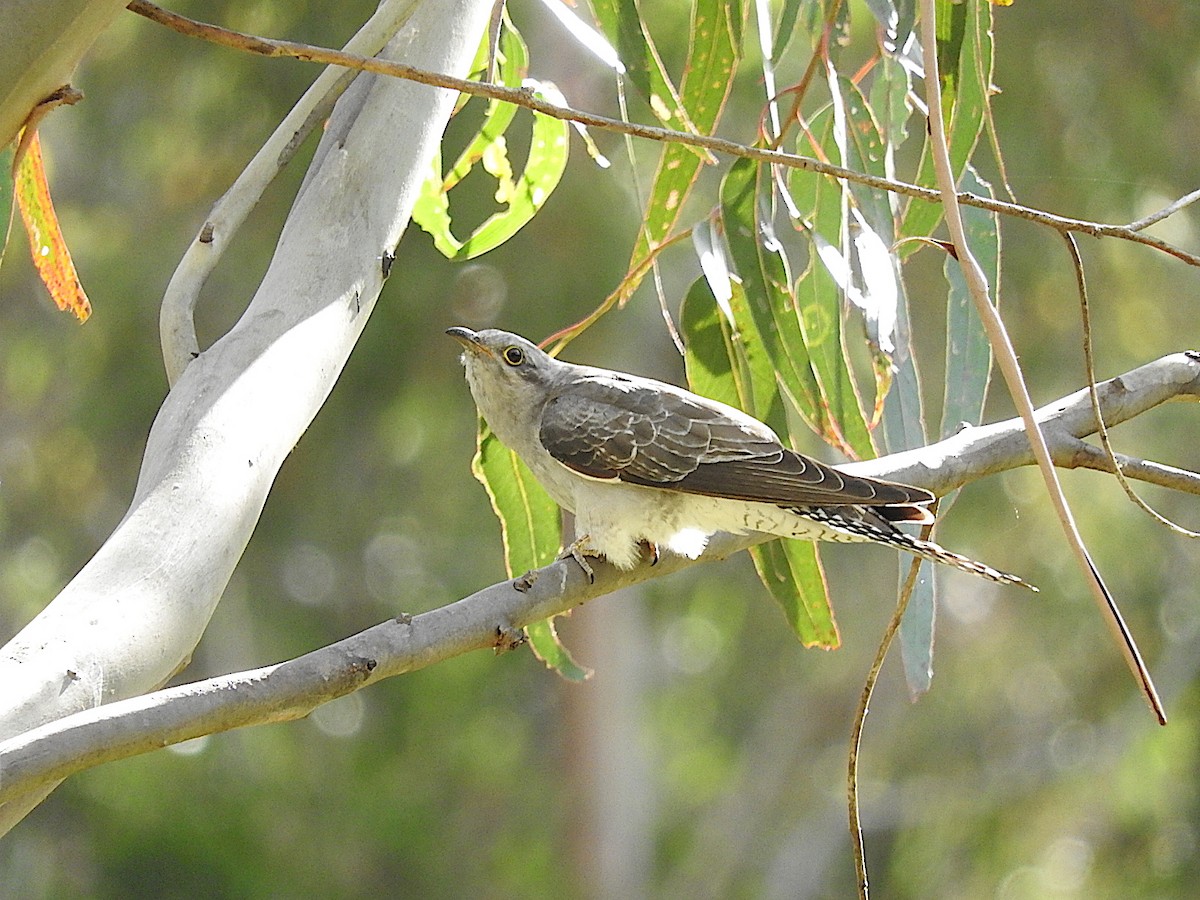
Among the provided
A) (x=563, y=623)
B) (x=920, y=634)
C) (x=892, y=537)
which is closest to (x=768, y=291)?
(x=892, y=537)

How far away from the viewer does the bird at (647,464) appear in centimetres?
233

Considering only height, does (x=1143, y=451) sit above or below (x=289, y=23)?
below

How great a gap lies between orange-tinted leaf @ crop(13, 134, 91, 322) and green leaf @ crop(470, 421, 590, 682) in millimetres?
925

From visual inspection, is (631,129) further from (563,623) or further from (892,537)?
(563,623)

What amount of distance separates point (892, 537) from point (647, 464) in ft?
2.01

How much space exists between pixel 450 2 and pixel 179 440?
909mm

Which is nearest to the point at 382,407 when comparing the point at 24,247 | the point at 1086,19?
the point at 24,247

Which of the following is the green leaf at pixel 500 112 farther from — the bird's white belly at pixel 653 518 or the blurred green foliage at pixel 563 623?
the blurred green foliage at pixel 563 623

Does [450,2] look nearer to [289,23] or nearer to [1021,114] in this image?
[289,23]

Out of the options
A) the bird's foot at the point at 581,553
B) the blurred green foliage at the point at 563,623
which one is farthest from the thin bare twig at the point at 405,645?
the blurred green foliage at the point at 563,623

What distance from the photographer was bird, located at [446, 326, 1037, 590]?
233 cm

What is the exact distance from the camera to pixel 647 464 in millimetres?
2627

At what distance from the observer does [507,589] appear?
161 centimetres

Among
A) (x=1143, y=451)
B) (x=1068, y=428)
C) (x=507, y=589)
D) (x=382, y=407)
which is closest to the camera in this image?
(x=507, y=589)
